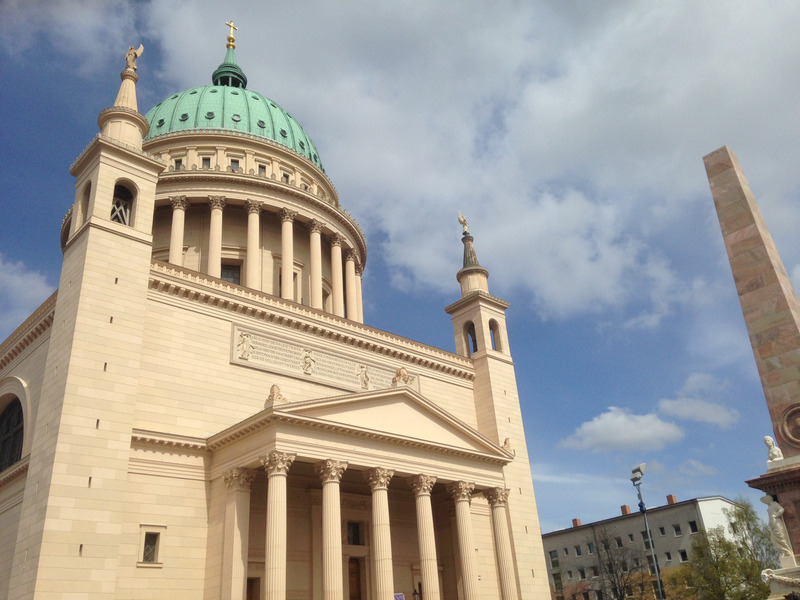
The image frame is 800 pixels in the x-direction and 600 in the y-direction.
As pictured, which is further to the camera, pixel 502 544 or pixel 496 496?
pixel 496 496

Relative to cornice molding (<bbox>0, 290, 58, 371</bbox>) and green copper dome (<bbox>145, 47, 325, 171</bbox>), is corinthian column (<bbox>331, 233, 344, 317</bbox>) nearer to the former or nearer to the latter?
green copper dome (<bbox>145, 47, 325, 171</bbox>)

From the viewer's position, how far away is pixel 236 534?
2578 centimetres

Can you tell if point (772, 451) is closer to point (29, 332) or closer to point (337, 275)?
point (29, 332)

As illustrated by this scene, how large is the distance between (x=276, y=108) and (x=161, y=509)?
3971 centimetres

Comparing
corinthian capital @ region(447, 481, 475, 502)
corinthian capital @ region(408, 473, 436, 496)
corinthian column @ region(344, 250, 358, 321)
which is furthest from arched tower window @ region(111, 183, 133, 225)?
corinthian column @ region(344, 250, 358, 321)

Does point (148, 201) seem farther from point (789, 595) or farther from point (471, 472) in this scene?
point (789, 595)

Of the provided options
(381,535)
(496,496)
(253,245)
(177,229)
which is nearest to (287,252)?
(253,245)

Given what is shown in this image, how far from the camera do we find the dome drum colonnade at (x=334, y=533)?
25078mm

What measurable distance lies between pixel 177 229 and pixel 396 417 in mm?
22473

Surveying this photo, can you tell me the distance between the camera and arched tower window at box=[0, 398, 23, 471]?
29.9 meters

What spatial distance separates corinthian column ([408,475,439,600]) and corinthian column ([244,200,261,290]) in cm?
1874

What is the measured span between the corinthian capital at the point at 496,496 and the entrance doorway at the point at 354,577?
6.85m

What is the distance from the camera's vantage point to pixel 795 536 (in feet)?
71.7

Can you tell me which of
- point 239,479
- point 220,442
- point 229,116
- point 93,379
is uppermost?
point 229,116
